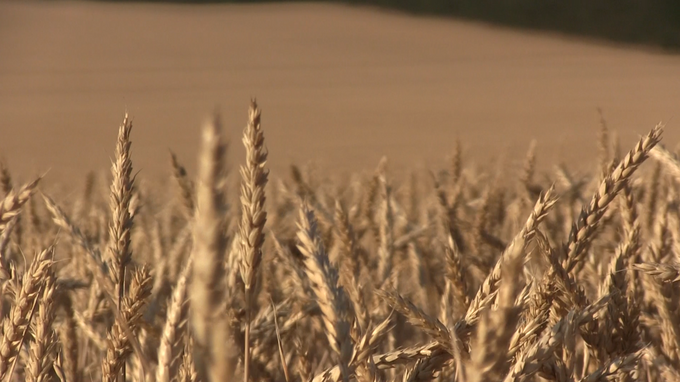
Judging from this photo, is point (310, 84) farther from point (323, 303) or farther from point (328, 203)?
point (323, 303)

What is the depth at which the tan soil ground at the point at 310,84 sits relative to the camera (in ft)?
33.9

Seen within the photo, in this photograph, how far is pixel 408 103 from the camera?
1422cm

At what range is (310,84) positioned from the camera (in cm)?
1672

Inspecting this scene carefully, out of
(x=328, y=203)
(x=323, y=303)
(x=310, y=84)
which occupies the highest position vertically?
(x=323, y=303)

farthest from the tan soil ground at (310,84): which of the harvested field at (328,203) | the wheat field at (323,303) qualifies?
the wheat field at (323,303)

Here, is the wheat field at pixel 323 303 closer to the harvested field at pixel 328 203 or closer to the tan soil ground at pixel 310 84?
the harvested field at pixel 328 203

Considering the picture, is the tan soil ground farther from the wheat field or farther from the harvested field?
the wheat field

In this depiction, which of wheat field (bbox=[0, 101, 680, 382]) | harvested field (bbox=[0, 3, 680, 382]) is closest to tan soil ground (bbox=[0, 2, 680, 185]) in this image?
harvested field (bbox=[0, 3, 680, 382])

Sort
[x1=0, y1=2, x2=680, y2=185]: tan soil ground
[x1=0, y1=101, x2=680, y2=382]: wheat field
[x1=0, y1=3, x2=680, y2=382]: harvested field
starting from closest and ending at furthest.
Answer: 1. [x1=0, y1=101, x2=680, y2=382]: wheat field
2. [x1=0, y1=3, x2=680, y2=382]: harvested field
3. [x1=0, y1=2, x2=680, y2=185]: tan soil ground

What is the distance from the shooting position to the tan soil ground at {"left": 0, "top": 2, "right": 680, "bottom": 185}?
1033cm

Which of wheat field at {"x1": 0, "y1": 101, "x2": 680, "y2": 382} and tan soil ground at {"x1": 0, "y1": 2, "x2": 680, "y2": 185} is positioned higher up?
wheat field at {"x1": 0, "y1": 101, "x2": 680, "y2": 382}

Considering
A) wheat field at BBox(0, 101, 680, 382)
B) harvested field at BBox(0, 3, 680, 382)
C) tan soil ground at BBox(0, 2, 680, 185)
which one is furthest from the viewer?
tan soil ground at BBox(0, 2, 680, 185)

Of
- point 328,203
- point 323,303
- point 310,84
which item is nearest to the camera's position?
point 323,303

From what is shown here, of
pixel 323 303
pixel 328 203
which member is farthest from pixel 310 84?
pixel 323 303
